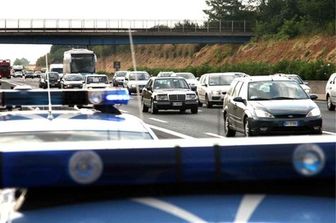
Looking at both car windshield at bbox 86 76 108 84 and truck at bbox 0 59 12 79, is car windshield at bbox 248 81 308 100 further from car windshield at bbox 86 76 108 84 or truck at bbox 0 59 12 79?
truck at bbox 0 59 12 79

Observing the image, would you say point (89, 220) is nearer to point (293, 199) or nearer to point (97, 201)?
point (97, 201)

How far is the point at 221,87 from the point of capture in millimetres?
33406

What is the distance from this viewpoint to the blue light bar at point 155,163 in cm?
225

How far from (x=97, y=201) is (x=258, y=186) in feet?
1.73

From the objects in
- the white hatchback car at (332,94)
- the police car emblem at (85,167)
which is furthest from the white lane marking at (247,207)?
the white hatchback car at (332,94)

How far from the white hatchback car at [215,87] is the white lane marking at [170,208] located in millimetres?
30715

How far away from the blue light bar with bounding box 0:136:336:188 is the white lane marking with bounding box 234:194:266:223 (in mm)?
74

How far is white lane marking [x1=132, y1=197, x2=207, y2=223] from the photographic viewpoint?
2.23m

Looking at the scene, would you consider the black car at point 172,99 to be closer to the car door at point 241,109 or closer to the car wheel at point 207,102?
the car wheel at point 207,102

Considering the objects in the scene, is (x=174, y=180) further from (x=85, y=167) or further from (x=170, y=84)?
(x=170, y=84)

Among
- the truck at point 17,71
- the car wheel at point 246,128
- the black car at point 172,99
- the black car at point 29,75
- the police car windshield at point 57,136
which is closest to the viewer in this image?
the police car windshield at point 57,136

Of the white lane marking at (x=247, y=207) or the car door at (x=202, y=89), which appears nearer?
the white lane marking at (x=247, y=207)

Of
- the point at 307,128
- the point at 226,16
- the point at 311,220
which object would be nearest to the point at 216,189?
the point at 311,220

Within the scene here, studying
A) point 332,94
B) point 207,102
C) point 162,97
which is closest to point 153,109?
point 162,97
